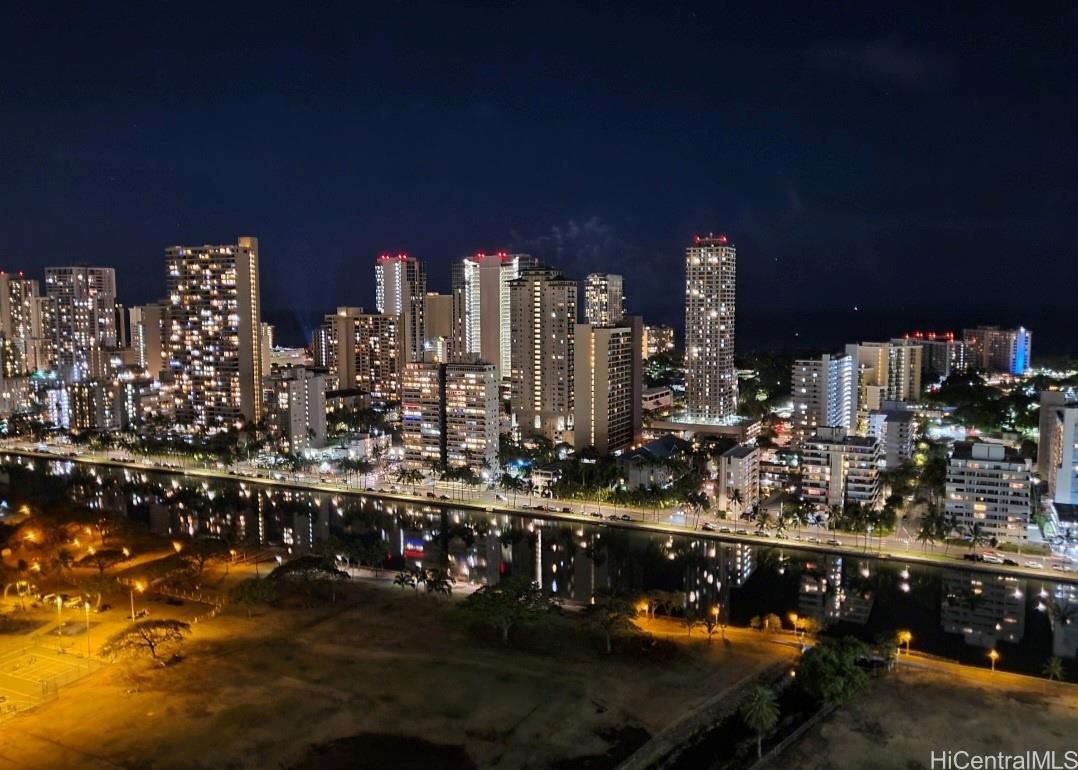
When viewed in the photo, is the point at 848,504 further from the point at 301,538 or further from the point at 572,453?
the point at 301,538

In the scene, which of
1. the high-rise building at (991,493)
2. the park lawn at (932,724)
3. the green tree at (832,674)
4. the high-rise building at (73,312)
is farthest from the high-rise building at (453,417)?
the high-rise building at (73,312)

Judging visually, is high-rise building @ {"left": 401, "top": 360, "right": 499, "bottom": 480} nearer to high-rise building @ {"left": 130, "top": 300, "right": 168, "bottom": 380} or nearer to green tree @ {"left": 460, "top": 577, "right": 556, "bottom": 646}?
green tree @ {"left": 460, "top": 577, "right": 556, "bottom": 646}

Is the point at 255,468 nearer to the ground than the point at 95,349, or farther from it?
nearer to the ground

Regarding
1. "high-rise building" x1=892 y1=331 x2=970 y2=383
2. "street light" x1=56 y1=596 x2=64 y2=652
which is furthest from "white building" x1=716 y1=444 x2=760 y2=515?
"high-rise building" x1=892 y1=331 x2=970 y2=383

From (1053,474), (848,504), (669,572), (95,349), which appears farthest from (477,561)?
(95,349)

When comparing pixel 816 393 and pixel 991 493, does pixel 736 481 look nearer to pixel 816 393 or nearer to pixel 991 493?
pixel 991 493

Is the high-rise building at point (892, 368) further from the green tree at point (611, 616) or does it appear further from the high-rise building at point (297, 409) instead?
the green tree at point (611, 616)
